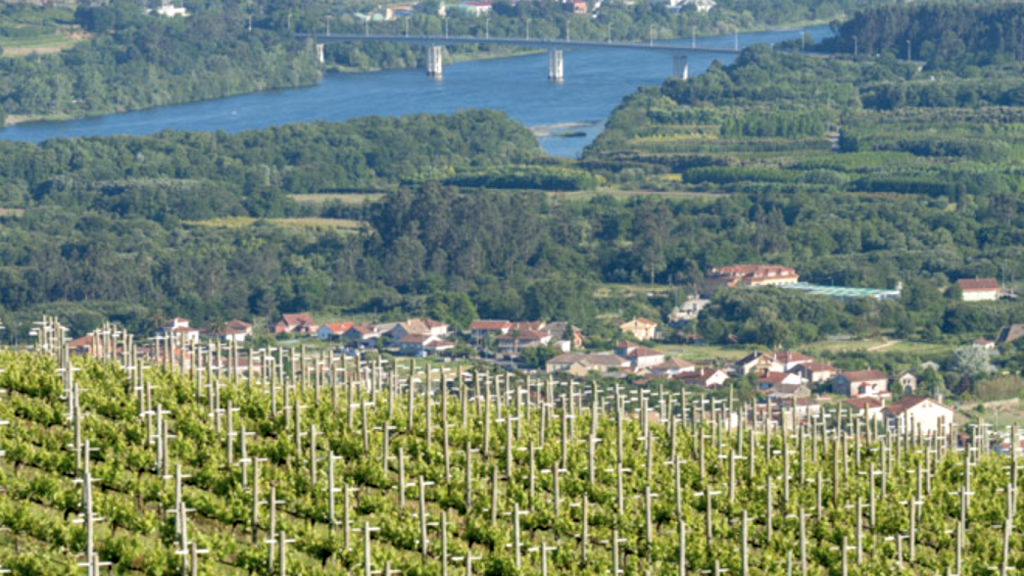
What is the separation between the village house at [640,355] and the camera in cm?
8388

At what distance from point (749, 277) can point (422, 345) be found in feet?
65.5

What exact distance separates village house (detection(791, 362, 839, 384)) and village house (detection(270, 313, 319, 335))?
20.5 metres

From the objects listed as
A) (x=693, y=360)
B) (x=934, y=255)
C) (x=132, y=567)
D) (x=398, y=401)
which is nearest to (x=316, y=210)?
(x=934, y=255)

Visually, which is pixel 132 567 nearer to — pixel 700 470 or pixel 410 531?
pixel 410 531

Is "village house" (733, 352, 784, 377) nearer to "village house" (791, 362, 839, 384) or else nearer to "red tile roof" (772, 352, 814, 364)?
"red tile roof" (772, 352, 814, 364)

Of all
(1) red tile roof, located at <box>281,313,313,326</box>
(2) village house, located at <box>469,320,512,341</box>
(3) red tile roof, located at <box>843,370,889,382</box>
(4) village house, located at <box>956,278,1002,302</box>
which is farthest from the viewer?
(4) village house, located at <box>956,278,1002,302</box>

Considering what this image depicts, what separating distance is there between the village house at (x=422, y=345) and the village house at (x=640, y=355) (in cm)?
577

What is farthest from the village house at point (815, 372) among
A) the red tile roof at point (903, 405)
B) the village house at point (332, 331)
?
the village house at point (332, 331)

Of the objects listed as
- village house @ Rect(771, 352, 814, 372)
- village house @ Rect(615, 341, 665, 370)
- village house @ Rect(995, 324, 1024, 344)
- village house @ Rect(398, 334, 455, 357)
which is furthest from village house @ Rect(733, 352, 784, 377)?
village house @ Rect(398, 334, 455, 357)

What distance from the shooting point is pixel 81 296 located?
4158 inches

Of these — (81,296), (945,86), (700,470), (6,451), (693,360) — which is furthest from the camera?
(945,86)

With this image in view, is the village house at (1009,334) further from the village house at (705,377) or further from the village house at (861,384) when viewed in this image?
the village house at (705,377)

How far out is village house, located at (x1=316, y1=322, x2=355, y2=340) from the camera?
93.4m

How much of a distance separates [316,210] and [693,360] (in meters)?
44.7
